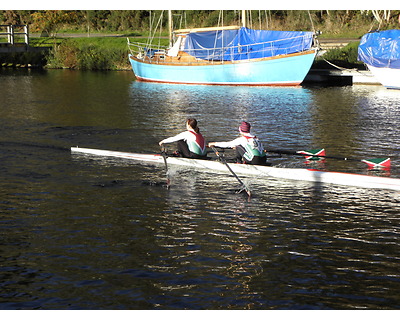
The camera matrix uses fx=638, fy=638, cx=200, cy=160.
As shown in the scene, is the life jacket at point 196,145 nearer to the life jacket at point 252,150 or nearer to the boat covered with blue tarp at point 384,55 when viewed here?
the life jacket at point 252,150

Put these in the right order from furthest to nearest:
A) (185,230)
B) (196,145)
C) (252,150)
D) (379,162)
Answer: (196,145), (379,162), (252,150), (185,230)

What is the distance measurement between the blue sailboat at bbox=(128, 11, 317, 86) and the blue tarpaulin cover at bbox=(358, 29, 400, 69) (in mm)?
A: 3817

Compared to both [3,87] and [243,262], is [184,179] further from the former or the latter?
[3,87]

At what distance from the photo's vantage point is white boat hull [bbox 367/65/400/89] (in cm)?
4591

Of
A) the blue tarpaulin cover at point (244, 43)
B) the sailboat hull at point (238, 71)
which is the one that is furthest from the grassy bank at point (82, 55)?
the blue tarpaulin cover at point (244, 43)

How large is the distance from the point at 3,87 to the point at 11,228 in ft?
128

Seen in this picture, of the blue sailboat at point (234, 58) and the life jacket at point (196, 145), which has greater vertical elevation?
the blue sailboat at point (234, 58)

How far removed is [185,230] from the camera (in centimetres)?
1538

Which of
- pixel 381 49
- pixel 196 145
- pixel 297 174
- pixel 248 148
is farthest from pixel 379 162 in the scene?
pixel 381 49

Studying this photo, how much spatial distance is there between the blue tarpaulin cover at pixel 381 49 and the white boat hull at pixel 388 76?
0.48 meters

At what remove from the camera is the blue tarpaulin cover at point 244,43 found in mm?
49906

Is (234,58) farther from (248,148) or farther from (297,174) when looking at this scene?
(297,174)

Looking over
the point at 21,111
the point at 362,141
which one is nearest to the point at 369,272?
the point at 362,141

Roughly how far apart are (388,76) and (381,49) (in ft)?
6.76
